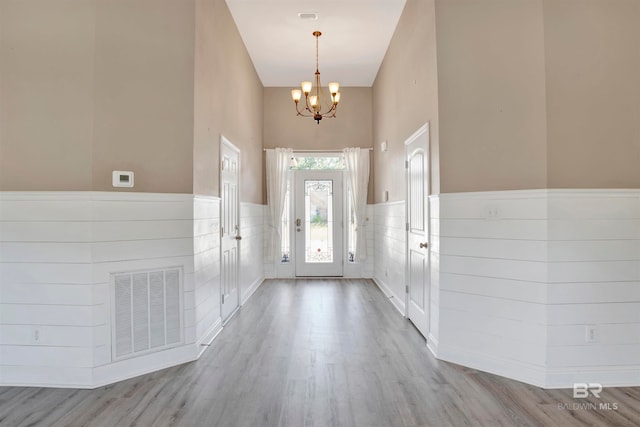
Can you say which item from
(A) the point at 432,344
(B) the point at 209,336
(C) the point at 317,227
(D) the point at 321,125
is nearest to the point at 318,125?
(D) the point at 321,125

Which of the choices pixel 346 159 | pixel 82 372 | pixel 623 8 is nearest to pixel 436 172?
pixel 623 8

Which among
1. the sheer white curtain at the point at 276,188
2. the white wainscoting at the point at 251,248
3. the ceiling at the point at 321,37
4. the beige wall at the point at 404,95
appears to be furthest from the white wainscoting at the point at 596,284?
the sheer white curtain at the point at 276,188

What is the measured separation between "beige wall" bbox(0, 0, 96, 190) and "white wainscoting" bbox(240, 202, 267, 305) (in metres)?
2.44

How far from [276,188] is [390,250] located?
7.93 feet

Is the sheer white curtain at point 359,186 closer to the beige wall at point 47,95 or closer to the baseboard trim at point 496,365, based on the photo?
the baseboard trim at point 496,365

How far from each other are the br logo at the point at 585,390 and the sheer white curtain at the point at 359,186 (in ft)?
13.9

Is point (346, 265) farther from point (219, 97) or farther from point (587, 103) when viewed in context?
point (587, 103)

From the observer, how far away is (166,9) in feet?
10.0

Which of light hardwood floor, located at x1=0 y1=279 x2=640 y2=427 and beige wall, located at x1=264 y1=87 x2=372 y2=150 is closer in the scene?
light hardwood floor, located at x1=0 y1=279 x2=640 y2=427

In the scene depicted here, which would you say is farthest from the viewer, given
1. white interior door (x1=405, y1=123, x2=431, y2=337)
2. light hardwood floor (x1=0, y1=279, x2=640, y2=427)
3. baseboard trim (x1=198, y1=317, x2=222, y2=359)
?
white interior door (x1=405, y1=123, x2=431, y2=337)

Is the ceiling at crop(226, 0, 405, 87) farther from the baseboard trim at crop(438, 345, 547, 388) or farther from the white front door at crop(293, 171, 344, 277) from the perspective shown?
the baseboard trim at crop(438, 345, 547, 388)

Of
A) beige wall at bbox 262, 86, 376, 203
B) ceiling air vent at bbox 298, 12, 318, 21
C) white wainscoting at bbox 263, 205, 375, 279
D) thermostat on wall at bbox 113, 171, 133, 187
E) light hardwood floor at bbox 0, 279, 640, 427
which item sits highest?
ceiling air vent at bbox 298, 12, 318, 21

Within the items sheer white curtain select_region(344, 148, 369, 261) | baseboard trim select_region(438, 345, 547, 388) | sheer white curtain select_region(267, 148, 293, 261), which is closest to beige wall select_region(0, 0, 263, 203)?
baseboard trim select_region(438, 345, 547, 388)

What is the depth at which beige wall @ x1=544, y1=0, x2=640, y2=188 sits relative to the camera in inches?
109
